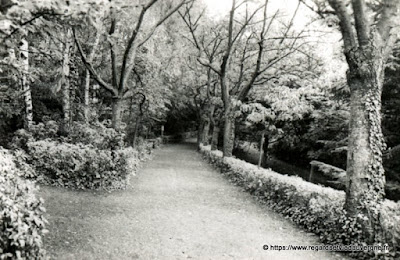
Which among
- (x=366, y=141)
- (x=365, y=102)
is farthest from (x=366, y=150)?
(x=365, y=102)

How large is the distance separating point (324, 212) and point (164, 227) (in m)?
3.51

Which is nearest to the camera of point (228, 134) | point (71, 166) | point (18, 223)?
point (18, 223)

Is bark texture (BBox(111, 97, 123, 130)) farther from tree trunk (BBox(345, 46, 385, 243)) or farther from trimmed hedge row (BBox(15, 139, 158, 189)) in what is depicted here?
tree trunk (BBox(345, 46, 385, 243))

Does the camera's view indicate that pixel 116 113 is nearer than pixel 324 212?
No

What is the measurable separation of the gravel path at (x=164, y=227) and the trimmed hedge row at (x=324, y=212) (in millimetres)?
324

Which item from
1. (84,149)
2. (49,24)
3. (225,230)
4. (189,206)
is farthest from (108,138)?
(49,24)

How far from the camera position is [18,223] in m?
3.63

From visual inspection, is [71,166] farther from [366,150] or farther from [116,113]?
[366,150]

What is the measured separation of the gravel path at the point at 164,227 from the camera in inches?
236

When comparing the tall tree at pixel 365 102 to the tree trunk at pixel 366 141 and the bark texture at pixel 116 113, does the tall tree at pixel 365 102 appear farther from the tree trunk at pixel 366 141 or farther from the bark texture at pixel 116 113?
the bark texture at pixel 116 113

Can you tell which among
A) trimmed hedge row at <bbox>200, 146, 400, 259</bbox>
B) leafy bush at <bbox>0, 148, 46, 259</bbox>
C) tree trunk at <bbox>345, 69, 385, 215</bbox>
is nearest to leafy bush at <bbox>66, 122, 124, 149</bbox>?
trimmed hedge row at <bbox>200, 146, 400, 259</bbox>

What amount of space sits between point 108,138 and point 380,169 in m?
9.00

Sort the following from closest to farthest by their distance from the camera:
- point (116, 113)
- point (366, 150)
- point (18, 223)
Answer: point (18, 223) < point (366, 150) < point (116, 113)

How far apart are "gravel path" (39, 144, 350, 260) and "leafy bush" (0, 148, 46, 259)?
1.49 metres
